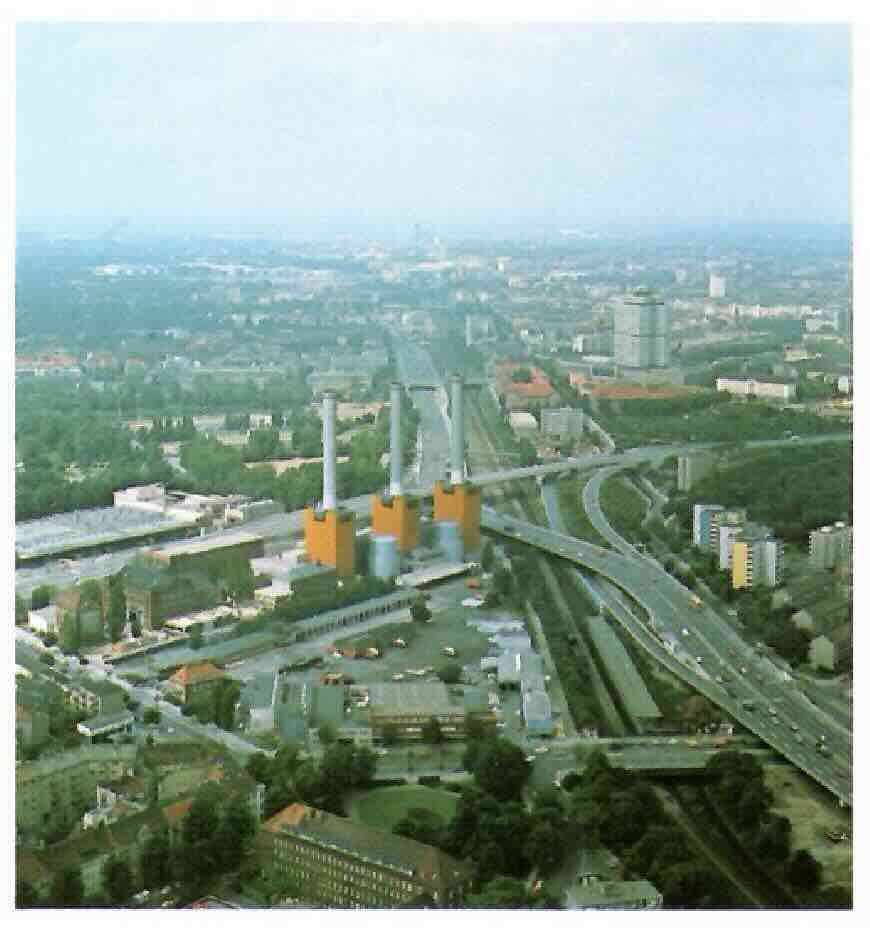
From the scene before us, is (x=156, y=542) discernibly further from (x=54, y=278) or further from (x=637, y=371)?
(x=637, y=371)

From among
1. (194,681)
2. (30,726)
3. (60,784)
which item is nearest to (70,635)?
(194,681)

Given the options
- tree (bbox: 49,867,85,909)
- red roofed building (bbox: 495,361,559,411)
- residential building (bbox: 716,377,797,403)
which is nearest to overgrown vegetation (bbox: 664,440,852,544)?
residential building (bbox: 716,377,797,403)

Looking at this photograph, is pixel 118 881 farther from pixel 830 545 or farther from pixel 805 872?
pixel 830 545

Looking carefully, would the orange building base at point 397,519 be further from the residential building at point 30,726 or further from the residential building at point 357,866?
the residential building at point 357,866

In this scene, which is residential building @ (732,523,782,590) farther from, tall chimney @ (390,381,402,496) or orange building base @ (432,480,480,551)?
tall chimney @ (390,381,402,496)

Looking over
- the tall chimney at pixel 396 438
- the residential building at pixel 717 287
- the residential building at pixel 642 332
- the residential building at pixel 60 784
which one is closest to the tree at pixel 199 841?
the residential building at pixel 60 784
